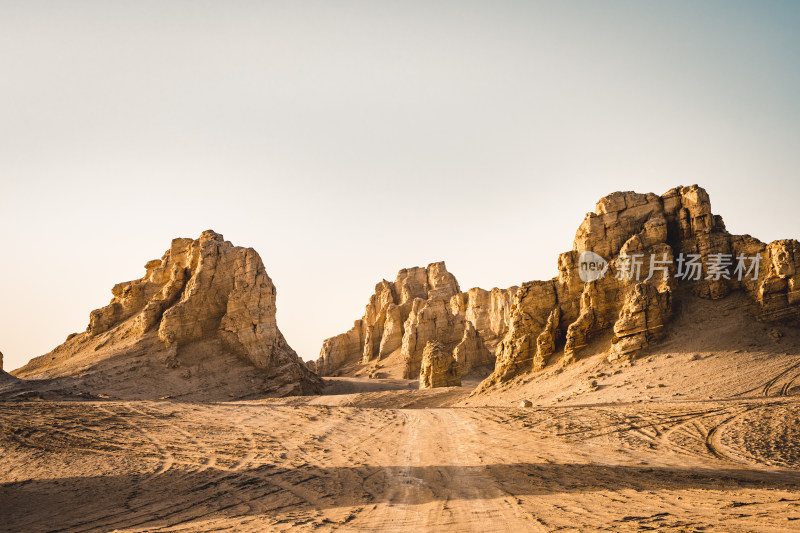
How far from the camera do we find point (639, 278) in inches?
1330

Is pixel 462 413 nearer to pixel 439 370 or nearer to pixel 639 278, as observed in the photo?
pixel 639 278

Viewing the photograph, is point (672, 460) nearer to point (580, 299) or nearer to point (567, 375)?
point (567, 375)

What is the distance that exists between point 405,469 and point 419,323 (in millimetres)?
50922

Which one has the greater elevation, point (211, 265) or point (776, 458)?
point (211, 265)

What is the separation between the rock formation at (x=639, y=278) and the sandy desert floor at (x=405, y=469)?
10464 mm

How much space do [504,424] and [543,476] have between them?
27.4ft

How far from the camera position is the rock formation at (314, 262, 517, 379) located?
6272cm

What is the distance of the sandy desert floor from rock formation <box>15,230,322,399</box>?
70.6ft

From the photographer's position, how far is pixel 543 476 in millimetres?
11625

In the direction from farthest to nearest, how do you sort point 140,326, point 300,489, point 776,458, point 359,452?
point 140,326 < point 359,452 < point 776,458 < point 300,489

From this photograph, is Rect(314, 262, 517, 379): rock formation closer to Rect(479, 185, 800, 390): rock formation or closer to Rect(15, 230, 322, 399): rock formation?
Rect(15, 230, 322, 399): rock formation

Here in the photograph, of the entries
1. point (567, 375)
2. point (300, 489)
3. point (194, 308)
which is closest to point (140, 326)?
point (194, 308)
